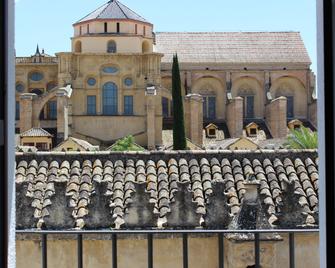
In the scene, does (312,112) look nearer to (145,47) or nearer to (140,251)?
(145,47)

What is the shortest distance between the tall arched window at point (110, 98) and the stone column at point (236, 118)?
783 cm

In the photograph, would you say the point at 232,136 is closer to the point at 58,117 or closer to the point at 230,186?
the point at 58,117

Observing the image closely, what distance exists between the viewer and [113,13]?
162 feet

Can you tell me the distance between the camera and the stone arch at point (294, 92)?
169 ft

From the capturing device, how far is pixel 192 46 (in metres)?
53.8

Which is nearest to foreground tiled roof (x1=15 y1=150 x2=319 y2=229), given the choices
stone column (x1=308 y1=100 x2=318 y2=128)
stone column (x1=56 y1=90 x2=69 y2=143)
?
stone column (x1=56 y1=90 x2=69 y2=143)

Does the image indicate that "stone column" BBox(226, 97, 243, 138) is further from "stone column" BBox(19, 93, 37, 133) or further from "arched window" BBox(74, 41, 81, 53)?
"stone column" BBox(19, 93, 37, 133)

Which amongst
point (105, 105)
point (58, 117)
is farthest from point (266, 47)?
point (58, 117)

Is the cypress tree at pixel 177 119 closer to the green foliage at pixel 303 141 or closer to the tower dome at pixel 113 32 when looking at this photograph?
the green foliage at pixel 303 141

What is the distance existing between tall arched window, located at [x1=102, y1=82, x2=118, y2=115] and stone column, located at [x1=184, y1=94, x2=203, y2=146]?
199 inches

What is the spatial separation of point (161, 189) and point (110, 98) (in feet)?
121

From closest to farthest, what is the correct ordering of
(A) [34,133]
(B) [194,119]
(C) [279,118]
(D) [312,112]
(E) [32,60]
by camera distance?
(A) [34,133], (B) [194,119], (C) [279,118], (D) [312,112], (E) [32,60]

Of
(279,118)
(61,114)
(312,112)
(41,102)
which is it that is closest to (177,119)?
(61,114)

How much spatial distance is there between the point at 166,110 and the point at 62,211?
4071 cm
